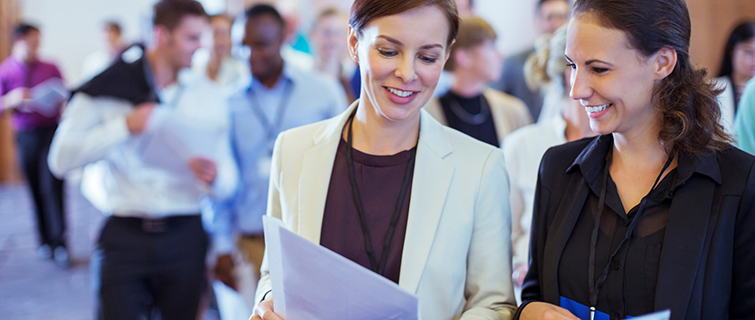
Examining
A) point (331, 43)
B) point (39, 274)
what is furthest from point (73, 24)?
point (331, 43)

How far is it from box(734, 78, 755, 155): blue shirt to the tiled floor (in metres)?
3.93

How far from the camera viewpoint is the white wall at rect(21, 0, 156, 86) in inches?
406

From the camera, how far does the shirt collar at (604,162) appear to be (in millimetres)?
1357

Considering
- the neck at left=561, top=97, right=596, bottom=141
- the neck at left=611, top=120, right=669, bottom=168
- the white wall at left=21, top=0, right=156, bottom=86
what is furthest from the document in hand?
the white wall at left=21, top=0, right=156, bottom=86

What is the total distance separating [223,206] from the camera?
3.13 metres

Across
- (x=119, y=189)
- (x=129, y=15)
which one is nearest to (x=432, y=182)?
(x=119, y=189)

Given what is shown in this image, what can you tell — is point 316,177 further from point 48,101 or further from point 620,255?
point 48,101

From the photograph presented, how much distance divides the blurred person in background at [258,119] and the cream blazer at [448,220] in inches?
53.6

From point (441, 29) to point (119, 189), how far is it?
69.1 inches

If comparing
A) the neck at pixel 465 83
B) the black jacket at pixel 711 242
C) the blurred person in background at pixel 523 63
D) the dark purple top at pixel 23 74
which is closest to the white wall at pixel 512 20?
the blurred person in background at pixel 523 63

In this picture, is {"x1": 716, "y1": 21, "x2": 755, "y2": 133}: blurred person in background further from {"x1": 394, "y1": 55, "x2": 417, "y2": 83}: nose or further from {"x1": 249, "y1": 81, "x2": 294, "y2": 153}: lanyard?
{"x1": 394, "y1": 55, "x2": 417, "y2": 83}: nose

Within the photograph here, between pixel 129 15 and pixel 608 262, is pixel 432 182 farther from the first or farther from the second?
pixel 129 15

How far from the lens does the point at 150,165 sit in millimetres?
2682

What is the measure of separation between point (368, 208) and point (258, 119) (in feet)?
5.17
